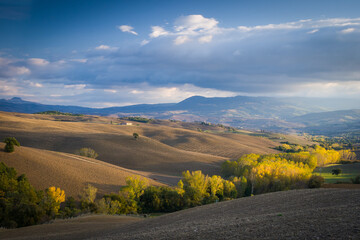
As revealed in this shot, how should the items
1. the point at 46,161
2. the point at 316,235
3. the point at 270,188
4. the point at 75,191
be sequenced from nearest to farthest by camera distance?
the point at 316,235, the point at 75,191, the point at 46,161, the point at 270,188

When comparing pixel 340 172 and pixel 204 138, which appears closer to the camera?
pixel 340 172

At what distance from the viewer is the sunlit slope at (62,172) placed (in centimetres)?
4778

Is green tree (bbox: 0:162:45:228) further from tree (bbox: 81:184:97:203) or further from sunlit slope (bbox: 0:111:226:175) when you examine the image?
sunlit slope (bbox: 0:111:226:175)

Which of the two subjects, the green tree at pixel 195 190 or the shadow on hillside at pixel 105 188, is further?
the green tree at pixel 195 190

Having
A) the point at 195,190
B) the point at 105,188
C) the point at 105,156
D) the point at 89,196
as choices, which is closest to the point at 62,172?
the point at 105,188

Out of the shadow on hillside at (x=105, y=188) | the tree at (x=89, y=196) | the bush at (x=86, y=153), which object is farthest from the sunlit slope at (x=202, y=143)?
the tree at (x=89, y=196)

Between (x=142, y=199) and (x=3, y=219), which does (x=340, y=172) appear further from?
(x=3, y=219)

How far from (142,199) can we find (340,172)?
6924 centimetres

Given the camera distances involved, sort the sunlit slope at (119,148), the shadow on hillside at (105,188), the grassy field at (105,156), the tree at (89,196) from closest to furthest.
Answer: the tree at (89,196) → the shadow on hillside at (105,188) → the grassy field at (105,156) → the sunlit slope at (119,148)

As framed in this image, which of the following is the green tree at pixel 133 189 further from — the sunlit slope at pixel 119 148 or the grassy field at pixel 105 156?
the sunlit slope at pixel 119 148

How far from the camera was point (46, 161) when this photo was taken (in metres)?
55.5

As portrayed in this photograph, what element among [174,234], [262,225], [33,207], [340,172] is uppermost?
[262,225]

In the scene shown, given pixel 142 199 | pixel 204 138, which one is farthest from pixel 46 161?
pixel 204 138

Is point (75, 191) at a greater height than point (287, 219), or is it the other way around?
point (287, 219)
